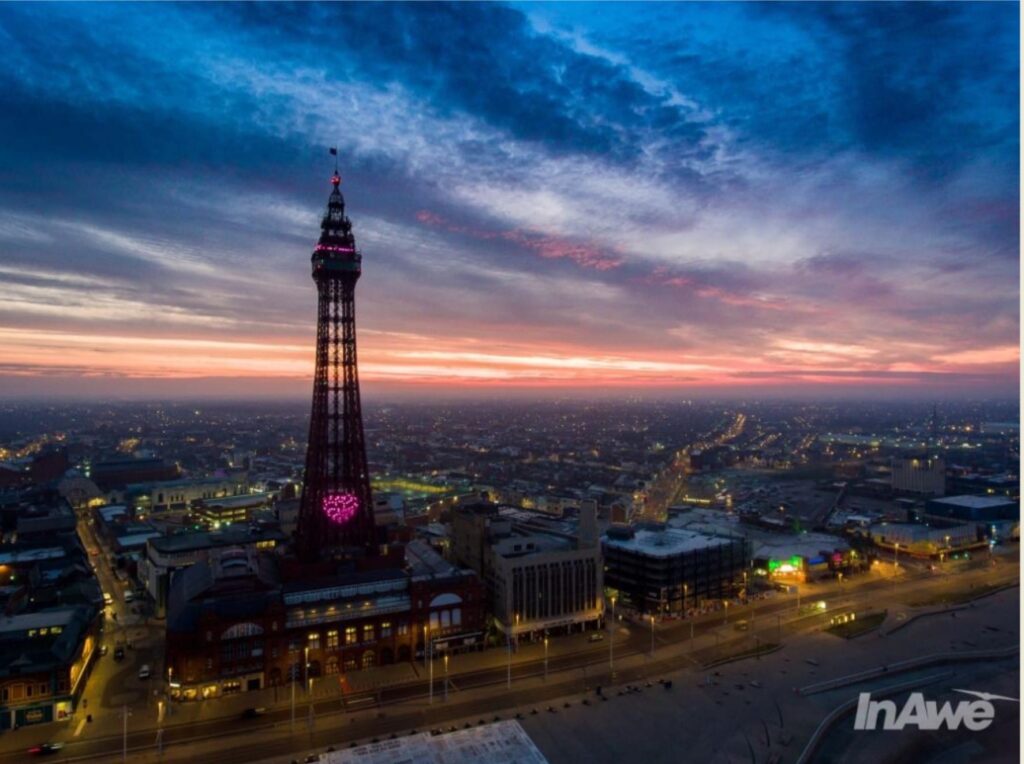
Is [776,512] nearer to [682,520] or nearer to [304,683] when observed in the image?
[682,520]

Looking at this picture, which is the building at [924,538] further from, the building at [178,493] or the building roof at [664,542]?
the building at [178,493]

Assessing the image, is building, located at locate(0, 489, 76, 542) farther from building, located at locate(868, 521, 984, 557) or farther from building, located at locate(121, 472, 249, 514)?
building, located at locate(868, 521, 984, 557)

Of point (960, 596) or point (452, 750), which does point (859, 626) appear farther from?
point (452, 750)

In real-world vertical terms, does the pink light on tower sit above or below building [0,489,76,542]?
above

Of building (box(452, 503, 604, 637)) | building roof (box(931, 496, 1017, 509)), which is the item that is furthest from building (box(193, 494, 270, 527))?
building roof (box(931, 496, 1017, 509))

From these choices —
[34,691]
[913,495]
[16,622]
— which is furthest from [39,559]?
[913,495]

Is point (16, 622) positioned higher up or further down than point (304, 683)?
higher up
